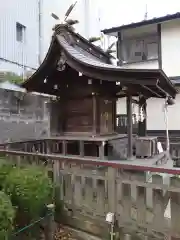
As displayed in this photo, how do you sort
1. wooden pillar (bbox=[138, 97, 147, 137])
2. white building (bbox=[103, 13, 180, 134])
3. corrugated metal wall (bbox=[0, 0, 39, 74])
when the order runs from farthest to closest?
white building (bbox=[103, 13, 180, 134]) → corrugated metal wall (bbox=[0, 0, 39, 74]) → wooden pillar (bbox=[138, 97, 147, 137])

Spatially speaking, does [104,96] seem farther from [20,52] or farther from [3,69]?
[20,52]

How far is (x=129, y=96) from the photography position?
26.0ft

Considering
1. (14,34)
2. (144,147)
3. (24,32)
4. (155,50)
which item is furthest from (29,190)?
(155,50)

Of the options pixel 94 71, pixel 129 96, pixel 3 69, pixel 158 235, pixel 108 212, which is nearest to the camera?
pixel 158 235

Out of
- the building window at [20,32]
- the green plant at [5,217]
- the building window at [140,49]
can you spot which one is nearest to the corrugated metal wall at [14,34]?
the building window at [20,32]

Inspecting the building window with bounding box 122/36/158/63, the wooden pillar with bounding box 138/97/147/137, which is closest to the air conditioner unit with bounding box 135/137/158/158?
the wooden pillar with bounding box 138/97/147/137

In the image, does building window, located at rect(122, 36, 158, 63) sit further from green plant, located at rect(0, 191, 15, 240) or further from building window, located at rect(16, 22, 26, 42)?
green plant, located at rect(0, 191, 15, 240)

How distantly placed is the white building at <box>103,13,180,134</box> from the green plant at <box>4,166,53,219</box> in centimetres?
1079

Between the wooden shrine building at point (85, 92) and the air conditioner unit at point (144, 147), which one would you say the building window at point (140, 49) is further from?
the air conditioner unit at point (144, 147)

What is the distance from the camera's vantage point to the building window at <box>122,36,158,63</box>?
14.9 m

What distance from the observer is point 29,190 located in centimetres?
441

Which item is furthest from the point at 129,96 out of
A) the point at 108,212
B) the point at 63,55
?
the point at 108,212

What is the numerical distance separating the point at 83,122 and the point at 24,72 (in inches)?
277

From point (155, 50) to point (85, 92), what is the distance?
8.54 metres
